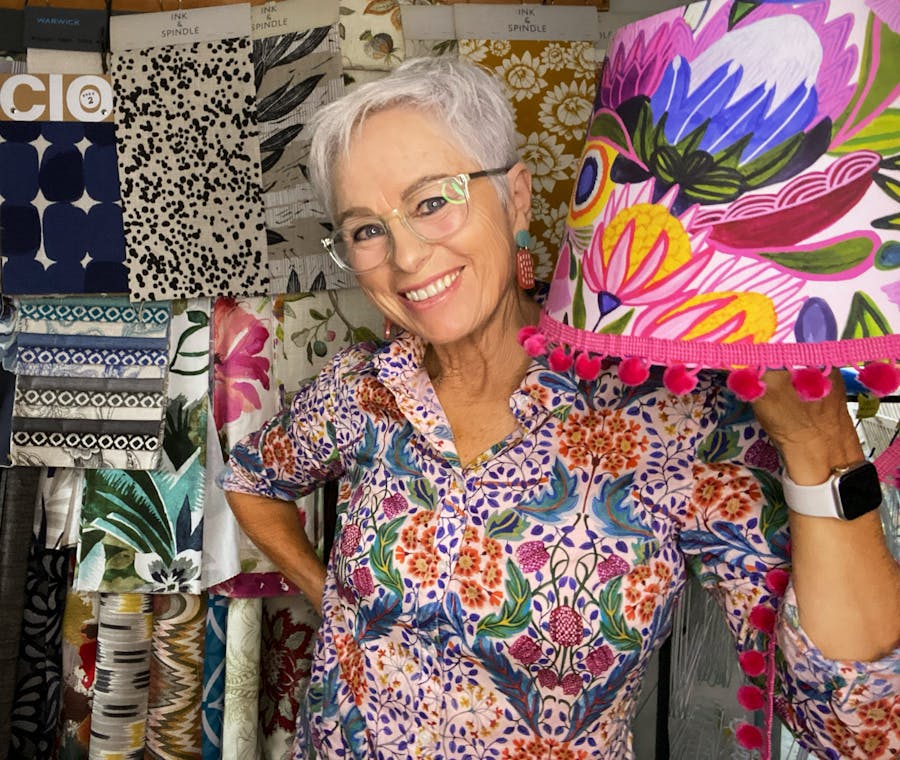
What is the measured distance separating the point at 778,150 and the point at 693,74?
0.09 meters

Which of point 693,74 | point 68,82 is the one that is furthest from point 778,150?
point 68,82

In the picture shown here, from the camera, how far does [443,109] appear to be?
1197mm

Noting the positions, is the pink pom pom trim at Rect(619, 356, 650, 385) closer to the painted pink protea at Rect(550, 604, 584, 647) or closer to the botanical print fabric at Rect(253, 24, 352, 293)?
the painted pink protea at Rect(550, 604, 584, 647)

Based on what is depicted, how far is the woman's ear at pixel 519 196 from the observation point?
4.09 ft

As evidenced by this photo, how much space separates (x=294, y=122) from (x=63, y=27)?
0.52m

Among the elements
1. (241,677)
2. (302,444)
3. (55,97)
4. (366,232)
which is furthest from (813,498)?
(55,97)

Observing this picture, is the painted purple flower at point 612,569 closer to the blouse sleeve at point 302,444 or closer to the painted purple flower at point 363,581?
the painted purple flower at point 363,581

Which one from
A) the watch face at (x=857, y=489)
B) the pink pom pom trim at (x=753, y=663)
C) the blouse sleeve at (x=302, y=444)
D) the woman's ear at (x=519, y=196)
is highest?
the woman's ear at (x=519, y=196)

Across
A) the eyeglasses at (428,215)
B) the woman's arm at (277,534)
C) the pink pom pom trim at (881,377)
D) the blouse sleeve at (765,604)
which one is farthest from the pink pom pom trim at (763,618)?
the woman's arm at (277,534)

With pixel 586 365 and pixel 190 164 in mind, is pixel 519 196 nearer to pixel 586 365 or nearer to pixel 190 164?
pixel 586 365

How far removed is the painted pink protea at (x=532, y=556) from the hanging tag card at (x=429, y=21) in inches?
45.4

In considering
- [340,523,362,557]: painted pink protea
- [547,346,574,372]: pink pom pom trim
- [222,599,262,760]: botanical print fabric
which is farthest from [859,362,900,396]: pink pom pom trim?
[222,599,262,760]: botanical print fabric

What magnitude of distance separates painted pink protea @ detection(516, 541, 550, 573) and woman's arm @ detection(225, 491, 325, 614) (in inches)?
25.8

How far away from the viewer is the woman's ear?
125cm
